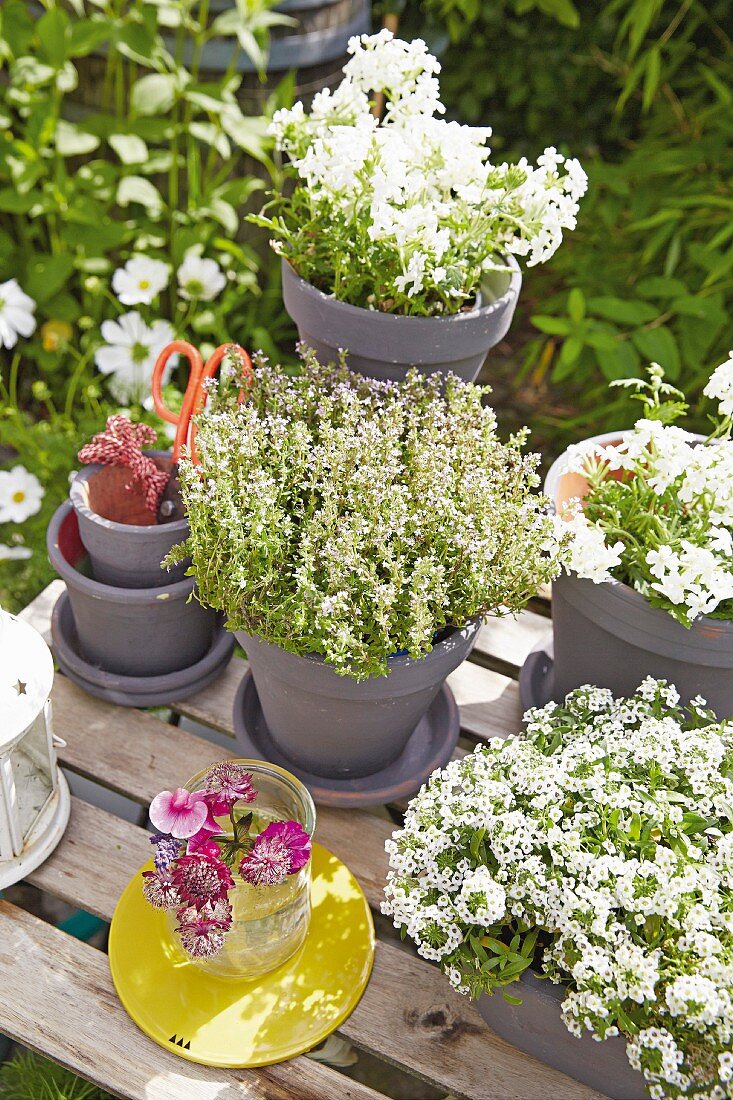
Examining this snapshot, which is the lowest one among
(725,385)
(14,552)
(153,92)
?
(14,552)

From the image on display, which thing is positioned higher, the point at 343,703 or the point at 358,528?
the point at 358,528

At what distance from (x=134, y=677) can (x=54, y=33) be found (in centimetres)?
134

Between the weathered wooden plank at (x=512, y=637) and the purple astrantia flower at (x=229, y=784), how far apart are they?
59 centimetres

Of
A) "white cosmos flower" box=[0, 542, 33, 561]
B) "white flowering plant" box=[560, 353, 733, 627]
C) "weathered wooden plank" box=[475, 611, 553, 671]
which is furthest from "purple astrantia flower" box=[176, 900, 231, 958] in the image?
"white cosmos flower" box=[0, 542, 33, 561]

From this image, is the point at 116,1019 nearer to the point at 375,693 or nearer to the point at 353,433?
the point at 375,693

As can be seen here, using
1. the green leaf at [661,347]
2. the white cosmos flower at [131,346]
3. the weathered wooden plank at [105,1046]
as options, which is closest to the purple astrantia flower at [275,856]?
the weathered wooden plank at [105,1046]

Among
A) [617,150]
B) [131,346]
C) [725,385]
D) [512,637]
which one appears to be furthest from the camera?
[617,150]

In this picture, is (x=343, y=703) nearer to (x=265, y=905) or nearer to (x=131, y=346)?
(x=265, y=905)

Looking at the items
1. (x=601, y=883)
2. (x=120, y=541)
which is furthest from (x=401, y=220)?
(x=601, y=883)

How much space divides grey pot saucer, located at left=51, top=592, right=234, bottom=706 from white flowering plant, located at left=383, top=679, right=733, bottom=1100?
492 millimetres

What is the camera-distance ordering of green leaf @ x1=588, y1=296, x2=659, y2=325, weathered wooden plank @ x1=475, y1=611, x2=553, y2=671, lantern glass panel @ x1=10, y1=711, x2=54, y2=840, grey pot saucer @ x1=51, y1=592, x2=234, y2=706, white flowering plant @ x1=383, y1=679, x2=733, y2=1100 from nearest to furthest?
white flowering plant @ x1=383, y1=679, x2=733, y2=1100, lantern glass panel @ x1=10, y1=711, x2=54, y2=840, grey pot saucer @ x1=51, y1=592, x2=234, y2=706, weathered wooden plank @ x1=475, y1=611, x2=553, y2=671, green leaf @ x1=588, y1=296, x2=659, y2=325

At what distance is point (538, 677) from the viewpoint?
1.65 metres

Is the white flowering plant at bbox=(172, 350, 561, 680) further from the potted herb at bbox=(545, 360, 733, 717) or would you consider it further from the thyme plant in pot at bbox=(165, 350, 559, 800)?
the potted herb at bbox=(545, 360, 733, 717)

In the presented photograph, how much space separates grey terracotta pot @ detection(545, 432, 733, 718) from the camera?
1309 mm
